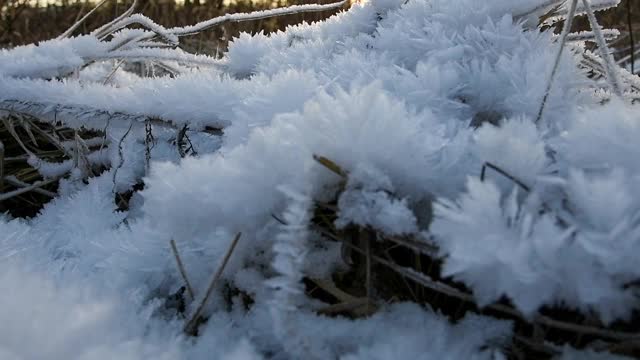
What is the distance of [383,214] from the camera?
60cm

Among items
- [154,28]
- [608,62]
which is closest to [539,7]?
[608,62]

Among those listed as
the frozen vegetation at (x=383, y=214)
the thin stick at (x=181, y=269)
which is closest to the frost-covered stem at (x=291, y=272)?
the frozen vegetation at (x=383, y=214)

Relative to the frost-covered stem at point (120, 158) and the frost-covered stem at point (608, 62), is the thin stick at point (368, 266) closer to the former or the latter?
the frost-covered stem at point (608, 62)

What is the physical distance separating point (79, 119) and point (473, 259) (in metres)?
0.74

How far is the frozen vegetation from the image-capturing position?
52 cm

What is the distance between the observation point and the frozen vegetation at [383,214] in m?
0.52

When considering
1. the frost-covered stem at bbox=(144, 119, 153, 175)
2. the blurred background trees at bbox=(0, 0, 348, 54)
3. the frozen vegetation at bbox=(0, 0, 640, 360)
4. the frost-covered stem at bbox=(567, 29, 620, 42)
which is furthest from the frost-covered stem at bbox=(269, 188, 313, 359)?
the blurred background trees at bbox=(0, 0, 348, 54)

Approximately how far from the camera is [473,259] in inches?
19.8

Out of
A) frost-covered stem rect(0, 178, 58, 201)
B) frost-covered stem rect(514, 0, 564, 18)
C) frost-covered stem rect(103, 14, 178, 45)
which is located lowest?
frost-covered stem rect(0, 178, 58, 201)

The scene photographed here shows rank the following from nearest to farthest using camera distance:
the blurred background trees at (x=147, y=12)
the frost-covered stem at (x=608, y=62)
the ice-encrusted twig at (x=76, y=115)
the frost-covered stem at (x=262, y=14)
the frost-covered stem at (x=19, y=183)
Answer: the frost-covered stem at (x=608, y=62)
the ice-encrusted twig at (x=76, y=115)
the frost-covered stem at (x=19, y=183)
the frost-covered stem at (x=262, y=14)
the blurred background trees at (x=147, y=12)

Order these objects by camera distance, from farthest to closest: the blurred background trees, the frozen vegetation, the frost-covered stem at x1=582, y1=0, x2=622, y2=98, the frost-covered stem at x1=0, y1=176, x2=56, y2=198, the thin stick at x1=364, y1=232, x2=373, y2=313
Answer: the blurred background trees
the frost-covered stem at x1=0, y1=176, x2=56, y2=198
the frost-covered stem at x1=582, y1=0, x2=622, y2=98
the thin stick at x1=364, y1=232, x2=373, y2=313
the frozen vegetation

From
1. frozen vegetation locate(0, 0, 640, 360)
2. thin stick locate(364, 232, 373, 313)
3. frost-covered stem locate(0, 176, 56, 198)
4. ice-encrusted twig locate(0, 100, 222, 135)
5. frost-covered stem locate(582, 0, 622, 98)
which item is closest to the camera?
frozen vegetation locate(0, 0, 640, 360)

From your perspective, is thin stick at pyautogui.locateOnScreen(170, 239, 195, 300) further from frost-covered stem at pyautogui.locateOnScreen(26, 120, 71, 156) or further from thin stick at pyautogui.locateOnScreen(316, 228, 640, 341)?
frost-covered stem at pyautogui.locateOnScreen(26, 120, 71, 156)

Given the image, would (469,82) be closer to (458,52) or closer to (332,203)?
(458,52)
